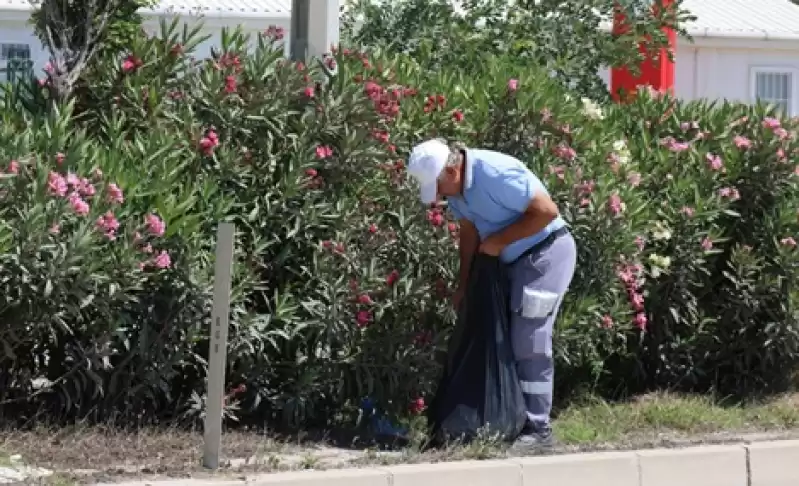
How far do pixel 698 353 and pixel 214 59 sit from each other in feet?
11.7

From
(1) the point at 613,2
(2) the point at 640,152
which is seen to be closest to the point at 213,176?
(2) the point at 640,152

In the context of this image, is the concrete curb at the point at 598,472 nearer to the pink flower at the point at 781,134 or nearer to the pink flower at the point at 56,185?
the pink flower at the point at 56,185

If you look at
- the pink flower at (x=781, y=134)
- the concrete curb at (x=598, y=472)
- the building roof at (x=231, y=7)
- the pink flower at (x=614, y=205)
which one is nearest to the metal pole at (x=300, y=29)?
the pink flower at (x=614, y=205)

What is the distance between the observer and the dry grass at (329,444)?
6.25 metres

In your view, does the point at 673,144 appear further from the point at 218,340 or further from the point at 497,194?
the point at 218,340

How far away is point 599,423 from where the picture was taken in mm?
8023

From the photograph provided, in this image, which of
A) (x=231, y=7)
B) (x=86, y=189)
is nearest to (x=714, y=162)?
(x=86, y=189)

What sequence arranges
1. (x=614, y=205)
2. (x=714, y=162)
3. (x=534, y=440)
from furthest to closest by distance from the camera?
(x=714, y=162) < (x=614, y=205) < (x=534, y=440)

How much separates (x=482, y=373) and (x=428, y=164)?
1.09m

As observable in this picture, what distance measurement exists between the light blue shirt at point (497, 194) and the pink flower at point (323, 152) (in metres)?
0.66

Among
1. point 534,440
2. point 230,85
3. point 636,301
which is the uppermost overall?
point 230,85

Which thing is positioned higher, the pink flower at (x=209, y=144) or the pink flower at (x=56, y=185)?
the pink flower at (x=209, y=144)

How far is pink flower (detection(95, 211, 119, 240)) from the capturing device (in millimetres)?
6242

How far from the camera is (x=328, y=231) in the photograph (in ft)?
23.7
